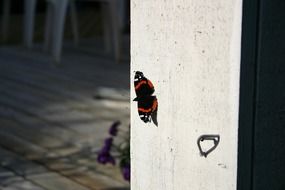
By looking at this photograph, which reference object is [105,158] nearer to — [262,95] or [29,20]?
[262,95]

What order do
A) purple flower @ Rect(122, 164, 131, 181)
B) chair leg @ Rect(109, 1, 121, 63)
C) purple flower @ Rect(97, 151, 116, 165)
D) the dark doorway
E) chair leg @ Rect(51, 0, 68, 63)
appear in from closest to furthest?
the dark doorway, purple flower @ Rect(122, 164, 131, 181), purple flower @ Rect(97, 151, 116, 165), chair leg @ Rect(51, 0, 68, 63), chair leg @ Rect(109, 1, 121, 63)

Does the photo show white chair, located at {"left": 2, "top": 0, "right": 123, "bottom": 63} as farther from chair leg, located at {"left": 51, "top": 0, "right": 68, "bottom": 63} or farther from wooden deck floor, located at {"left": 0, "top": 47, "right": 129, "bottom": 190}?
wooden deck floor, located at {"left": 0, "top": 47, "right": 129, "bottom": 190}

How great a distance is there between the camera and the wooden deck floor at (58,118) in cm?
253

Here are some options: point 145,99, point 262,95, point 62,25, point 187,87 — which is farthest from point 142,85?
point 62,25

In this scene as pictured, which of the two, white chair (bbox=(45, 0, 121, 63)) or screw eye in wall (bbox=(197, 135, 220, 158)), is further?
white chair (bbox=(45, 0, 121, 63))

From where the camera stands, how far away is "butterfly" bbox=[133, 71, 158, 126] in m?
1.63

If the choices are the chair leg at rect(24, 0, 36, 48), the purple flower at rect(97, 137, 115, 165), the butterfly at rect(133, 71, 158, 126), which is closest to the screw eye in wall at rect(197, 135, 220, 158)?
the butterfly at rect(133, 71, 158, 126)

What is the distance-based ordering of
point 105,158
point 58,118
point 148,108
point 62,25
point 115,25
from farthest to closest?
point 115,25 → point 62,25 → point 58,118 → point 105,158 → point 148,108

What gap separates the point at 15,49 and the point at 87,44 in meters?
0.67

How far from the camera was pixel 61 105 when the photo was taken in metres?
3.69

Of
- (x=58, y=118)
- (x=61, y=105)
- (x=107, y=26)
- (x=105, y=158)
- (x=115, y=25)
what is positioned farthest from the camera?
(x=107, y=26)

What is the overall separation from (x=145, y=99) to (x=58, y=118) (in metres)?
1.83

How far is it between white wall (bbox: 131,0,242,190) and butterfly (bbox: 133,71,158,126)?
Result: 0.7 inches

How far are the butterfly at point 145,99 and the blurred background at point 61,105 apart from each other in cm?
77
